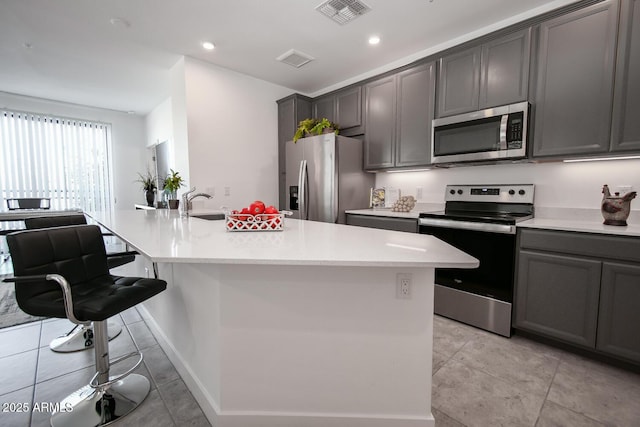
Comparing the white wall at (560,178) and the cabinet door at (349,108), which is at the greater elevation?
the cabinet door at (349,108)

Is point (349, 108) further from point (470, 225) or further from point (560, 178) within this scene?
point (560, 178)

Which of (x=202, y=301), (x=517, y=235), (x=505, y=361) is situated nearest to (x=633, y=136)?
(x=517, y=235)

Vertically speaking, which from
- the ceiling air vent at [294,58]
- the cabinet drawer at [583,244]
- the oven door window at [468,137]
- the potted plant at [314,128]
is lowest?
the cabinet drawer at [583,244]

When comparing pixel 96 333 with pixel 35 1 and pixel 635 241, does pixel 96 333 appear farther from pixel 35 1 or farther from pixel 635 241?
pixel 635 241

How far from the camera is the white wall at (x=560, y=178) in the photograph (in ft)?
7.31

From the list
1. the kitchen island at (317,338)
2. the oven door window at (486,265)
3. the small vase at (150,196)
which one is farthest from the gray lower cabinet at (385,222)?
the small vase at (150,196)

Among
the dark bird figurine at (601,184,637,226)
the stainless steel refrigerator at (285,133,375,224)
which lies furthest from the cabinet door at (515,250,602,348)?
the stainless steel refrigerator at (285,133,375,224)

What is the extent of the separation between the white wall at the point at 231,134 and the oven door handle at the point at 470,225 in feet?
7.83

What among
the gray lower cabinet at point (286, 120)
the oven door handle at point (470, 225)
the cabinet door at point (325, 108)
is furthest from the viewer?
the gray lower cabinet at point (286, 120)

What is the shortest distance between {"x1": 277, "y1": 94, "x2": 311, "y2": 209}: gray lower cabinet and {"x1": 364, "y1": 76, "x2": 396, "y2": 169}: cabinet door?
997mm

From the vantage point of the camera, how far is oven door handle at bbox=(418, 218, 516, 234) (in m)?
2.21

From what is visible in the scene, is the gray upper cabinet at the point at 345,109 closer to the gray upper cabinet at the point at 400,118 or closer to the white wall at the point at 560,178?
the gray upper cabinet at the point at 400,118

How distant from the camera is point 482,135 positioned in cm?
257

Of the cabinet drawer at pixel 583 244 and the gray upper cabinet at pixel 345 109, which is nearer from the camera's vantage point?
the cabinet drawer at pixel 583 244
